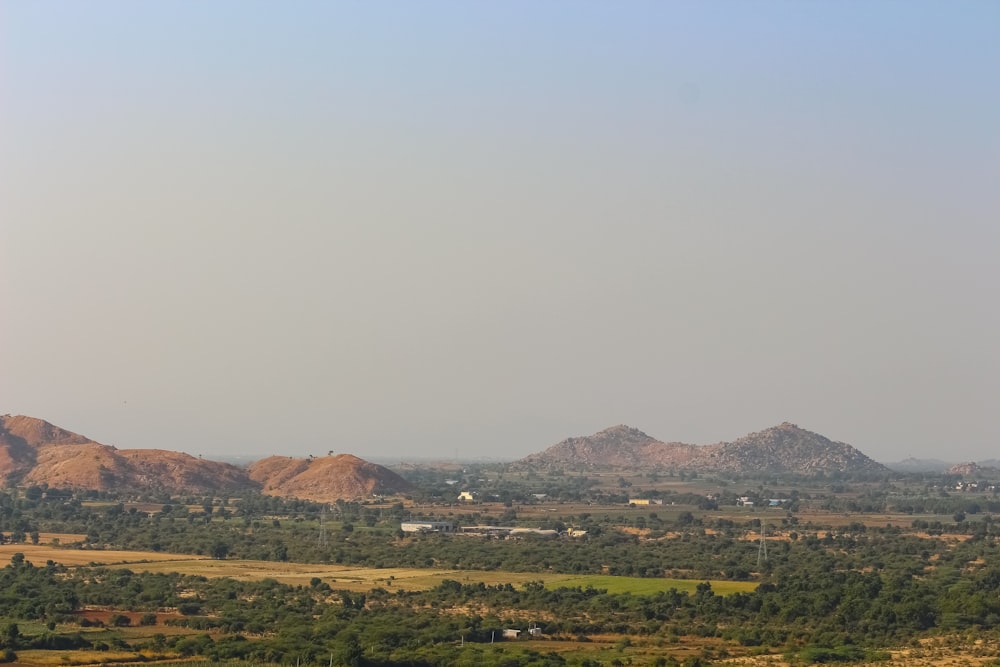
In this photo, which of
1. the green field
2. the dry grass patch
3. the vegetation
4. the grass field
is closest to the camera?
the vegetation

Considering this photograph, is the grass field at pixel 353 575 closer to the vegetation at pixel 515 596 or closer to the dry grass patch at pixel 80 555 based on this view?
the dry grass patch at pixel 80 555

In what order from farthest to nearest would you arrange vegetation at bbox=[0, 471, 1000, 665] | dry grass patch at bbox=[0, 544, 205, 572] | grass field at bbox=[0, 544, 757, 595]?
dry grass patch at bbox=[0, 544, 205, 572], grass field at bbox=[0, 544, 757, 595], vegetation at bbox=[0, 471, 1000, 665]

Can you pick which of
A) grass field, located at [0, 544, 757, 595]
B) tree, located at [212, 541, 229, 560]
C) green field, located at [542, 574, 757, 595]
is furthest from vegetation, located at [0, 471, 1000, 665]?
grass field, located at [0, 544, 757, 595]

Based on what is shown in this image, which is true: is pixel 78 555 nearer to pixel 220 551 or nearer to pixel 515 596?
pixel 220 551

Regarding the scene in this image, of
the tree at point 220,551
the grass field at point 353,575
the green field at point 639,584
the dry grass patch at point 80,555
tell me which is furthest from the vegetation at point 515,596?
the dry grass patch at point 80,555

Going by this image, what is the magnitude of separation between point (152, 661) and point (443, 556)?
160 feet

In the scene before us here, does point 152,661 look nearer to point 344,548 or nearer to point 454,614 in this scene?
point 454,614

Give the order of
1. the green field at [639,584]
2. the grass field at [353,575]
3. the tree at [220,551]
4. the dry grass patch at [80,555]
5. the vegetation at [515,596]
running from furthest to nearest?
the tree at [220,551]
the dry grass patch at [80,555]
the grass field at [353,575]
the green field at [639,584]
the vegetation at [515,596]

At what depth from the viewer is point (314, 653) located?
56094 mm

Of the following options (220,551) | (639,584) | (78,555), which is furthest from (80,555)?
(639,584)

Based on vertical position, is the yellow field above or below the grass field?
above

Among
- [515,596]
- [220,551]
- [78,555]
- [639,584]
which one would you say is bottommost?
[515,596]

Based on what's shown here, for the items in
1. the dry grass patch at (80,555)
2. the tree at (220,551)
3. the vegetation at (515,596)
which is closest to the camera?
the vegetation at (515,596)

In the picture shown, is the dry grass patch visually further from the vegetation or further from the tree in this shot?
the vegetation
